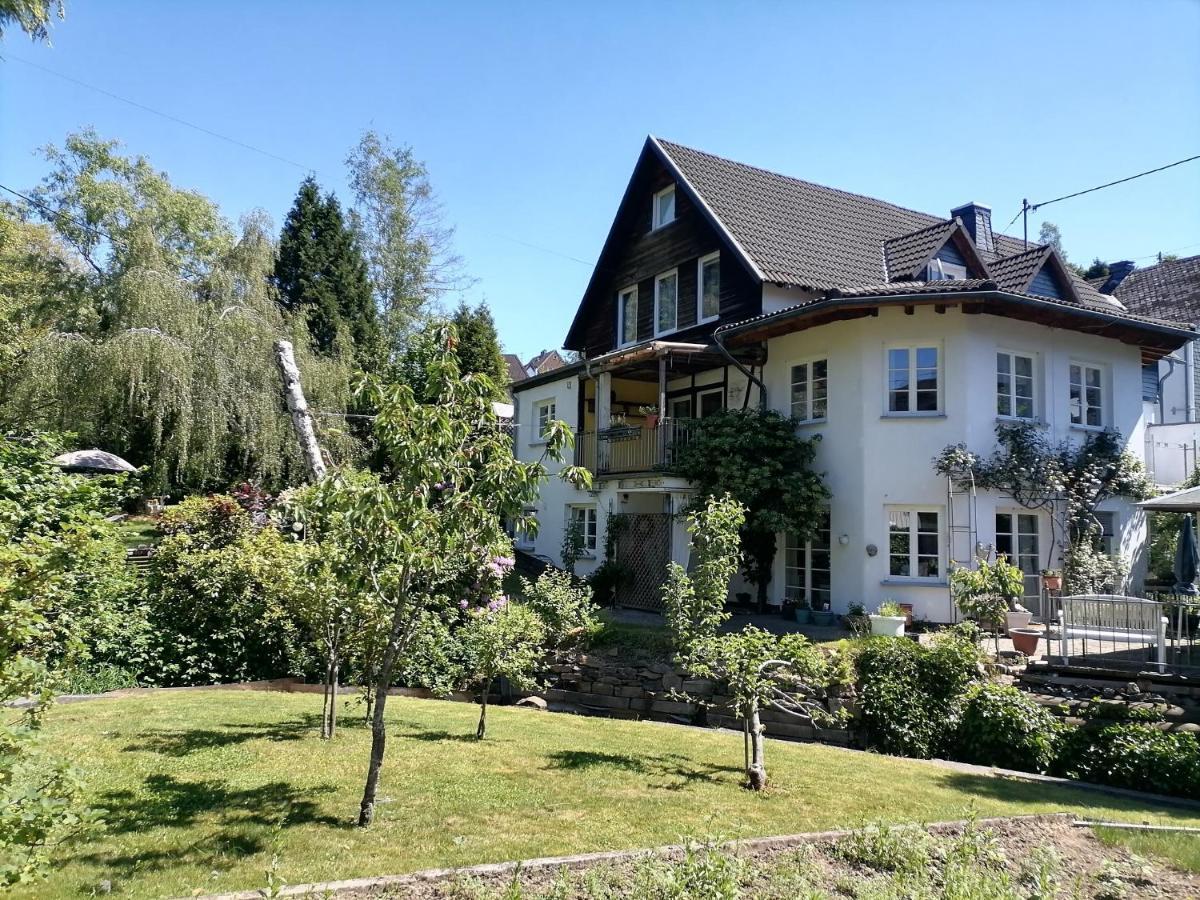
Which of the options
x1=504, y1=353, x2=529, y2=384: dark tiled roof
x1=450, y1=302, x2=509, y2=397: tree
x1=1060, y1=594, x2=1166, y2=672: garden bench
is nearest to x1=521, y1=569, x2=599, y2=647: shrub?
x1=1060, y1=594, x2=1166, y2=672: garden bench

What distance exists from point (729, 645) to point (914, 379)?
997 centimetres

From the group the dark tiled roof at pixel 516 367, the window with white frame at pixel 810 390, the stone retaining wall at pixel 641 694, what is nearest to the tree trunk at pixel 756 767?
the stone retaining wall at pixel 641 694

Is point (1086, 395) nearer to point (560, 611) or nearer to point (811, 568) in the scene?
point (811, 568)

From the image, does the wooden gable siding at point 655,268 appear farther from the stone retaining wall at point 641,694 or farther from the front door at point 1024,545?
the stone retaining wall at point 641,694

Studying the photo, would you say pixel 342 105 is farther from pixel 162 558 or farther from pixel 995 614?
pixel 995 614

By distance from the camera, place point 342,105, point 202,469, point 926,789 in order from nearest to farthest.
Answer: point 926,789
point 342,105
point 202,469

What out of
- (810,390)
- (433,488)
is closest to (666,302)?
(810,390)

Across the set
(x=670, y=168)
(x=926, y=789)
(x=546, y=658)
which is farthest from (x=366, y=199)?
(x=926, y=789)

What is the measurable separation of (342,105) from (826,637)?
44.2 ft

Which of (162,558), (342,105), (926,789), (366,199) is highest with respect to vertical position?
(366,199)

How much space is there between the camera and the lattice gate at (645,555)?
1734cm

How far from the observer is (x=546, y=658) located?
13320 millimetres

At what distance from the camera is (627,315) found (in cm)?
2323

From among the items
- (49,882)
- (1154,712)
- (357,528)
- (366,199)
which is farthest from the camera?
(366,199)
